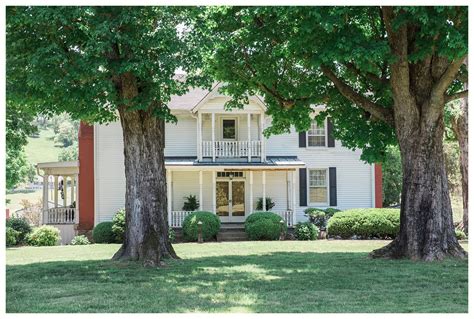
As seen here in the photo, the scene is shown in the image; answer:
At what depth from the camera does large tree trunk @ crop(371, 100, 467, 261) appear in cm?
1472

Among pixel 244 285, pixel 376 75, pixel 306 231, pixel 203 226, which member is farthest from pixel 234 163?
pixel 244 285

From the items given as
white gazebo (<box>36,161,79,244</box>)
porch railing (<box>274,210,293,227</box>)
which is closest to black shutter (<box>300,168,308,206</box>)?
porch railing (<box>274,210,293,227</box>)

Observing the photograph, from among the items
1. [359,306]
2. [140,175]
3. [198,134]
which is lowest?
[359,306]

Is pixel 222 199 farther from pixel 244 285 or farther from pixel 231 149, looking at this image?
pixel 244 285

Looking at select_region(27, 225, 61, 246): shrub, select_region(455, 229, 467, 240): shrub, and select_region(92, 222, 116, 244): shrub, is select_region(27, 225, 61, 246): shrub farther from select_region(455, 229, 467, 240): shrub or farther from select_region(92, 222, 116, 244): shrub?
select_region(455, 229, 467, 240): shrub

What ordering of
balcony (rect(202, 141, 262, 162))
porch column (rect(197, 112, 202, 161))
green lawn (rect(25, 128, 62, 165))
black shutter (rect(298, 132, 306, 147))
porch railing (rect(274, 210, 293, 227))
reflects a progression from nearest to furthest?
porch railing (rect(274, 210, 293, 227)) < porch column (rect(197, 112, 202, 161)) < balcony (rect(202, 141, 262, 162)) < black shutter (rect(298, 132, 306, 147)) < green lawn (rect(25, 128, 62, 165))

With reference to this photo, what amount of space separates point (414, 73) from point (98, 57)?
Answer: 290 inches

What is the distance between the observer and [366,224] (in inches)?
979

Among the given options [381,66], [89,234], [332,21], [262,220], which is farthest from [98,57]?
[89,234]

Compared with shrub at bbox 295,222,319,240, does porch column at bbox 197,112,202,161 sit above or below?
above

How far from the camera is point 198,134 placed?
28078 mm

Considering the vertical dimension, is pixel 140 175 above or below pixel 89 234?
above

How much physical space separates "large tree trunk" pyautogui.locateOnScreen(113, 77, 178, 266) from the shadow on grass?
2.14 ft

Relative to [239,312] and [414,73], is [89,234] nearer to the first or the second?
[414,73]
